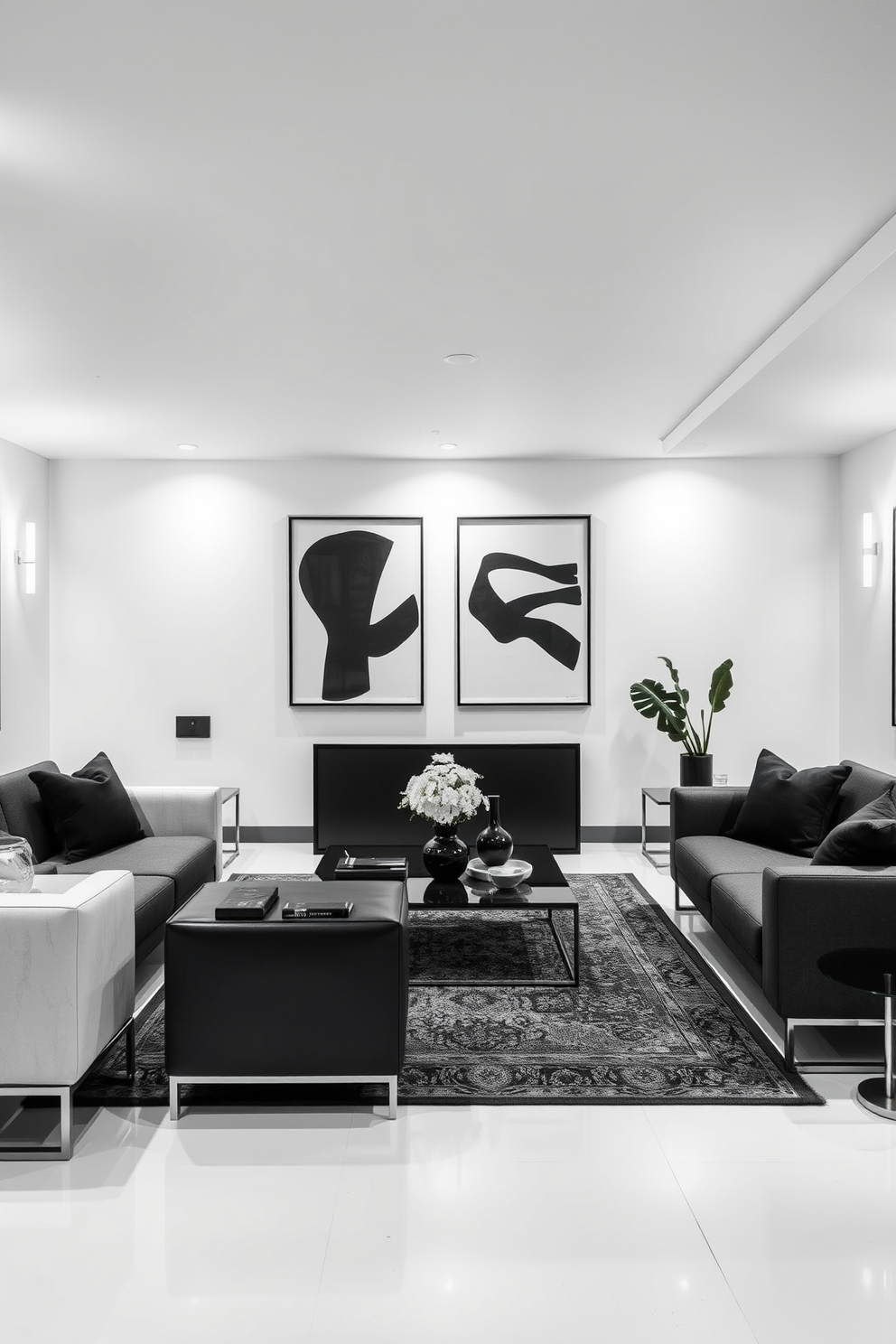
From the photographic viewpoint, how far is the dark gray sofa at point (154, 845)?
365 cm

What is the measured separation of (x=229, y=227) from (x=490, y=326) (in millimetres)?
1226

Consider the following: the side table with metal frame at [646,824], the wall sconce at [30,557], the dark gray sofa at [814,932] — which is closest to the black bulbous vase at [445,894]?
the dark gray sofa at [814,932]

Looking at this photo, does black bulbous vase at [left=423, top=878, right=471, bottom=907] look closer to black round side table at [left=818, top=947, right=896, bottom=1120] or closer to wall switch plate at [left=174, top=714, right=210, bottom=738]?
black round side table at [left=818, top=947, right=896, bottom=1120]

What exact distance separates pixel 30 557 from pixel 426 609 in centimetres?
260

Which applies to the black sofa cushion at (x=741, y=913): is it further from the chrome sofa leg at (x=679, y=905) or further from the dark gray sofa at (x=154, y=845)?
the dark gray sofa at (x=154, y=845)

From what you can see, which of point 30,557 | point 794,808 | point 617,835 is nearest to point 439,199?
point 794,808

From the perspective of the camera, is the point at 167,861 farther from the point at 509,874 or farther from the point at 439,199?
the point at 439,199

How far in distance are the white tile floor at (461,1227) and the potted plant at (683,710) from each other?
3132 mm

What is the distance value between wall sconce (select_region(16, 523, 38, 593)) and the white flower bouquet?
323cm

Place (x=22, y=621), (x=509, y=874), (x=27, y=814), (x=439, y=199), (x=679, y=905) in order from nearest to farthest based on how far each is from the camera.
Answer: (x=439, y=199), (x=509, y=874), (x=27, y=814), (x=679, y=905), (x=22, y=621)

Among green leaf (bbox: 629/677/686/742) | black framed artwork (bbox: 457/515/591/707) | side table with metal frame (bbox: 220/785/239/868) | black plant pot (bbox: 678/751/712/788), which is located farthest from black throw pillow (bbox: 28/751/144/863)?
black plant pot (bbox: 678/751/712/788)

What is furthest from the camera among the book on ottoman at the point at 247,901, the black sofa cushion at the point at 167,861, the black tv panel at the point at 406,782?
the black tv panel at the point at 406,782

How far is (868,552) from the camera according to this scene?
5.50 m

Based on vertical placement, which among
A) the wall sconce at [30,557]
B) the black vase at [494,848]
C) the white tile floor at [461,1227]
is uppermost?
the wall sconce at [30,557]
